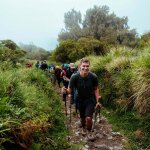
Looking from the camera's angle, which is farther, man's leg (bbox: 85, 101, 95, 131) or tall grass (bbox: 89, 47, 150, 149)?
man's leg (bbox: 85, 101, 95, 131)

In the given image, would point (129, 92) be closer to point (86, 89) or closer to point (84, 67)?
point (86, 89)

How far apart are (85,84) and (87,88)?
0.13 metres

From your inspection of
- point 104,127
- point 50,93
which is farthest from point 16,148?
point 50,93

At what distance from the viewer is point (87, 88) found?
808 cm

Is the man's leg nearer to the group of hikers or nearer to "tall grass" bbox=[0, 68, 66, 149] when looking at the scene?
the group of hikers

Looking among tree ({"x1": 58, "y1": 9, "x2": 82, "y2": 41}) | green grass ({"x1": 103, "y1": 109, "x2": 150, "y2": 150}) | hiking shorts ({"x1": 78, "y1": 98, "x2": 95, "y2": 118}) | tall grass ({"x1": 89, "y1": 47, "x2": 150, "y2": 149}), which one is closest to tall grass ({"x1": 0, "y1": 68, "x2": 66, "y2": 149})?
hiking shorts ({"x1": 78, "y1": 98, "x2": 95, "y2": 118})

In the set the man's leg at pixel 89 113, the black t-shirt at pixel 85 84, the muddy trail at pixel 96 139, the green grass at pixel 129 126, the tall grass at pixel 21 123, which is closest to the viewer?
the tall grass at pixel 21 123

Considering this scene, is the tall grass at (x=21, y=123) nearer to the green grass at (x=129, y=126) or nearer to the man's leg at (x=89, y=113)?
the man's leg at (x=89, y=113)

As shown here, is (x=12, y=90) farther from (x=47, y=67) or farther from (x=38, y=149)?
(x=47, y=67)

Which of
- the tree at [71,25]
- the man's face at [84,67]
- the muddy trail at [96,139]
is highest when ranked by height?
the tree at [71,25]

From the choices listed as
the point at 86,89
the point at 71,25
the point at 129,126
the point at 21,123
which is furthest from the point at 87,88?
the point at 71,25

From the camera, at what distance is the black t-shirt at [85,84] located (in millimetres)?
8039

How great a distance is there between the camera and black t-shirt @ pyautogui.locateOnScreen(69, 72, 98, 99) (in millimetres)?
8039

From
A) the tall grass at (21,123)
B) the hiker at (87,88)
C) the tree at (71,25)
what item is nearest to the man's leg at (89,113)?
the hiker at (87,88)
